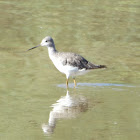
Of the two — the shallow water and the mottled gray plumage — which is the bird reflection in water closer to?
the shallow water

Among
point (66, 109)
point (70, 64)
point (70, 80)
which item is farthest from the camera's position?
point (70, 80)

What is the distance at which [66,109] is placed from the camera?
11.8 m

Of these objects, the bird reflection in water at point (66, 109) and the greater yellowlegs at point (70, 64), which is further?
the greater yellowlegs at point (70, 64)

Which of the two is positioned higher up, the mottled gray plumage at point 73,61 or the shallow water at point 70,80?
the mottled gray plumage at point 73,61

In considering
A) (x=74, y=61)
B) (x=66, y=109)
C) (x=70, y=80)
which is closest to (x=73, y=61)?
(x=74, y=61)

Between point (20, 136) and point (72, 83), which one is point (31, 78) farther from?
point (20, 136)

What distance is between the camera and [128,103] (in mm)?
12359

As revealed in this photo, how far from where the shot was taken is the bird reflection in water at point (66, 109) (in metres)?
10.5

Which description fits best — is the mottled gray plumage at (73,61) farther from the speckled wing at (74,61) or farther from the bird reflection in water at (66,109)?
the bird reflection in water at (66,109)

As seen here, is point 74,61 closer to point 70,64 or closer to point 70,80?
point 70,64

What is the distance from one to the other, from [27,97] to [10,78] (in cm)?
200

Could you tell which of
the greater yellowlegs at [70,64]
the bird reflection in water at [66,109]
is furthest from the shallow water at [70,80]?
the greater yellowlegs at [70,64]

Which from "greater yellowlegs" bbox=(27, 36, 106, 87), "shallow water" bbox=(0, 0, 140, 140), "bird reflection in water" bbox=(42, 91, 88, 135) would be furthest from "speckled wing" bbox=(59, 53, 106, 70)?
"bird reflection in water" bbox=(42, 91, 88, 135)

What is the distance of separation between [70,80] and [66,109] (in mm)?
3625
